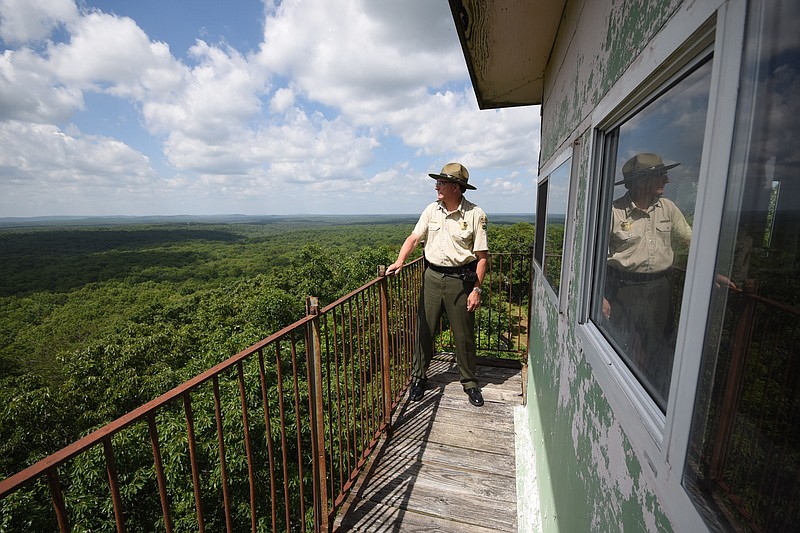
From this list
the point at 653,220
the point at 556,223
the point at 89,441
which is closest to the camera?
the point at 89,441

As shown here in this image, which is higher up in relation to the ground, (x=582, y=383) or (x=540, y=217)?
(x=540, y=217)

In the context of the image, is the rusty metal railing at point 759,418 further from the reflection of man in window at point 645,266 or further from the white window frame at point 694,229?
the reflection of man in window at point 645,266

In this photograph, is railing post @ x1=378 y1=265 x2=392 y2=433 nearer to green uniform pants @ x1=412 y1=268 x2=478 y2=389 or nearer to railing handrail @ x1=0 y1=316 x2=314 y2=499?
green uniform pants @ x1=412 y1=268 x2=478 y2=389

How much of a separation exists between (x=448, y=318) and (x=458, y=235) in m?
0.70

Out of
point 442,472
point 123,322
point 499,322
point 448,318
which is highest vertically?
point 448,318

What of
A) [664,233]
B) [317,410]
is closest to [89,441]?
[317,410]

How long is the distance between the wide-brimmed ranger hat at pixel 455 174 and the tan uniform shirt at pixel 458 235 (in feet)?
0.56

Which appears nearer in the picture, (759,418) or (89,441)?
(759,418)

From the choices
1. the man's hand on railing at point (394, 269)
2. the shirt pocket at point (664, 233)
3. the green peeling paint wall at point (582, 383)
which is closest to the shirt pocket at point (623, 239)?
the shirt pocket at point (664, 233)

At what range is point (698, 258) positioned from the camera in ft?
2.15

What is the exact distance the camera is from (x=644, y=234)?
107 cm

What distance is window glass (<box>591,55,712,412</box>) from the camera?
80 cm

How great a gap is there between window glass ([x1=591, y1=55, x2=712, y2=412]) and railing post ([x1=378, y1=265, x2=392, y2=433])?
5.31ft

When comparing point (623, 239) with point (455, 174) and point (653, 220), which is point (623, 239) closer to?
point (653, 220)
